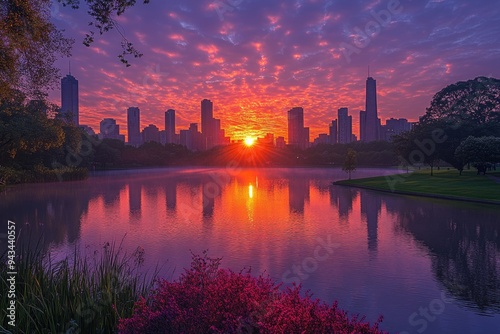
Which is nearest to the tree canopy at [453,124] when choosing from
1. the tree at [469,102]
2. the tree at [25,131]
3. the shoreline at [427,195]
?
the tree at [469,102]

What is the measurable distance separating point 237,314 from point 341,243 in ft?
39.3

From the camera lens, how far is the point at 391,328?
26.0 ft

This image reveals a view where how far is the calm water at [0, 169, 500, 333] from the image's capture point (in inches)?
364

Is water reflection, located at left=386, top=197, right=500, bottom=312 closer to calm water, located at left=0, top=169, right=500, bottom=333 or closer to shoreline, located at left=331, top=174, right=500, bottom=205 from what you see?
calm water, located at left=0, top=169, right=500, bottom=333

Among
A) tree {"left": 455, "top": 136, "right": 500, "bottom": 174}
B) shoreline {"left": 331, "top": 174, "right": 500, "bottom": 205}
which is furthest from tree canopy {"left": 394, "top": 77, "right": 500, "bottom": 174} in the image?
shoreline {"left": 331, "top": 174, "right": 500, "bottom": 205}

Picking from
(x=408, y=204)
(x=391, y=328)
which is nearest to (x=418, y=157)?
(x=408, y=204)

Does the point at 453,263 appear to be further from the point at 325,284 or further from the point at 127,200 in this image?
the point at 127,200

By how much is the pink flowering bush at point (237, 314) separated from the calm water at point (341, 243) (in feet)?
15.1

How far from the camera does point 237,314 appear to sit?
183 inches

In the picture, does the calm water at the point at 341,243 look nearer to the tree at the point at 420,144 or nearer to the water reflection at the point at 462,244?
the water reflection at the point at 462,244

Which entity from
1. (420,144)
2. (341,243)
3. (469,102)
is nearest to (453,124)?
(420,144)

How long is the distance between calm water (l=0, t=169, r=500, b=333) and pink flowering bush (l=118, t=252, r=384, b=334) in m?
4.59

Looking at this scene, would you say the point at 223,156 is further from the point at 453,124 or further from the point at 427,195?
the point at 427,195

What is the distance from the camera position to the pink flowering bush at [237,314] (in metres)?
3.99
